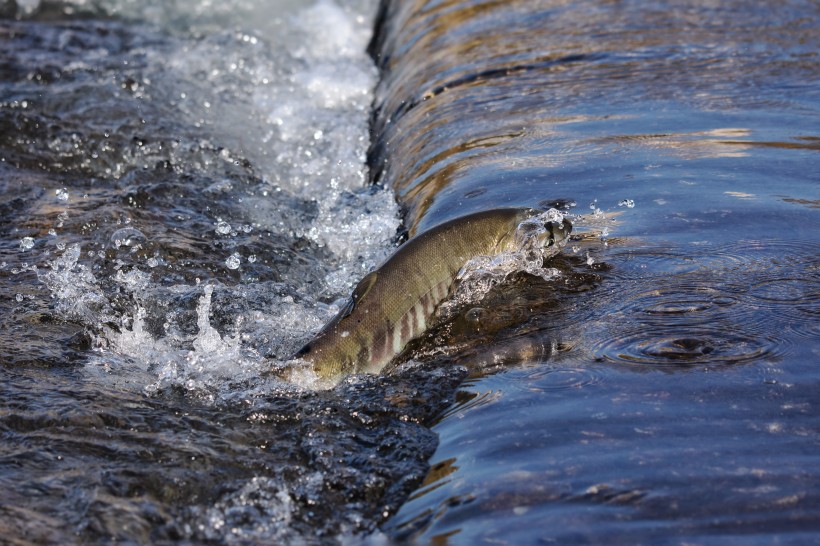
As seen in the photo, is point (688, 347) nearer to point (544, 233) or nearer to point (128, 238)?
point (544, 233)

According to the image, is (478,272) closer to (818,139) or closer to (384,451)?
(384,451)

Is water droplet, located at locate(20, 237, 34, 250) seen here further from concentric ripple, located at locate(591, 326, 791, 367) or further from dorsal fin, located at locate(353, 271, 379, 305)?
concentric ripple, located at locate(591, 326, 791, 367)

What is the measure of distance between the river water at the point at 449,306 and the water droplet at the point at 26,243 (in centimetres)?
11

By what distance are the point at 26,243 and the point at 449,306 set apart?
105 inches

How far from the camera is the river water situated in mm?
3158

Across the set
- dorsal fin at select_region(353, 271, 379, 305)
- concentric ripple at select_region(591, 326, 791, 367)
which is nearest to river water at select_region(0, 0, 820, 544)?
concentric ripple at select_region(591, 326, 791, 367)

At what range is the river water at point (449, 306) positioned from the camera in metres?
3.16

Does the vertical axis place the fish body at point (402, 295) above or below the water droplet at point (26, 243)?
below

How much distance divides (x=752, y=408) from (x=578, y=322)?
867 millimetres

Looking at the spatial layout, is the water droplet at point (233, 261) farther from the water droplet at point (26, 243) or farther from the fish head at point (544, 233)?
the fish head at point (544, 233)

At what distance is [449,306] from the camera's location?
4.25 m

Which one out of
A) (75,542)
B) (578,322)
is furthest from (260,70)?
(75,542)

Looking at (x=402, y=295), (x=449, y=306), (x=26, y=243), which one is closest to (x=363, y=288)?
(x=402, y=295)

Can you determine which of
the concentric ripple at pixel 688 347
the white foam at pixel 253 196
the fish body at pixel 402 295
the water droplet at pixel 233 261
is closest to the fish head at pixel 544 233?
the fish body at pixel 402 295
